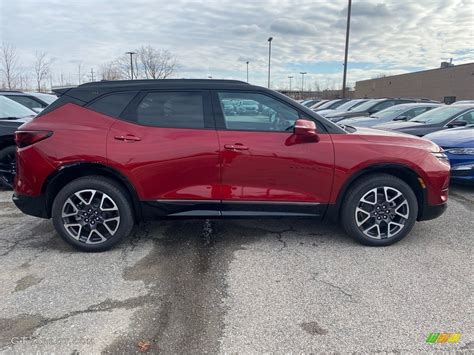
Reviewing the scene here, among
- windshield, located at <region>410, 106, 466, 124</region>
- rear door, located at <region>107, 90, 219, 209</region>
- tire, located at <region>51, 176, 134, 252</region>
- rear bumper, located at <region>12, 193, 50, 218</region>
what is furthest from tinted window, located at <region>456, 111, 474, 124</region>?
rear bumper, located at <region>12, 193, 50, 218</region>

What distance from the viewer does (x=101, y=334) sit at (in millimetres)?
2355

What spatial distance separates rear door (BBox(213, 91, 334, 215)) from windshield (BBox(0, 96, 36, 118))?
14.9 ft

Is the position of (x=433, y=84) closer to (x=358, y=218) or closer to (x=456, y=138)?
(x=456, y=138)

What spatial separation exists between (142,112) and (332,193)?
216 centimetres

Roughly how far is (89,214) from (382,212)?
123 inches

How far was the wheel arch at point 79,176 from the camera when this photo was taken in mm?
3479

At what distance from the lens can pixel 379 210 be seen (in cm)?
372

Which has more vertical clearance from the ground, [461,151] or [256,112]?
[256,112]

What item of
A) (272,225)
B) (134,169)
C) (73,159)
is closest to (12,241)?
(73,159)

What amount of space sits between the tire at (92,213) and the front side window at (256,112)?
55.5 inches

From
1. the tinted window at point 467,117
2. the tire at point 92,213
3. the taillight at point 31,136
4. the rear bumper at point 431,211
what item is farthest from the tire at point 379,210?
the tinted window at point 467,117

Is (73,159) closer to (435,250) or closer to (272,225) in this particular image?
(272,225)

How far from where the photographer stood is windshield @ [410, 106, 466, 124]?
779 centimetres

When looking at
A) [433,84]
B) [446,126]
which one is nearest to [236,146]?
[446,126]
